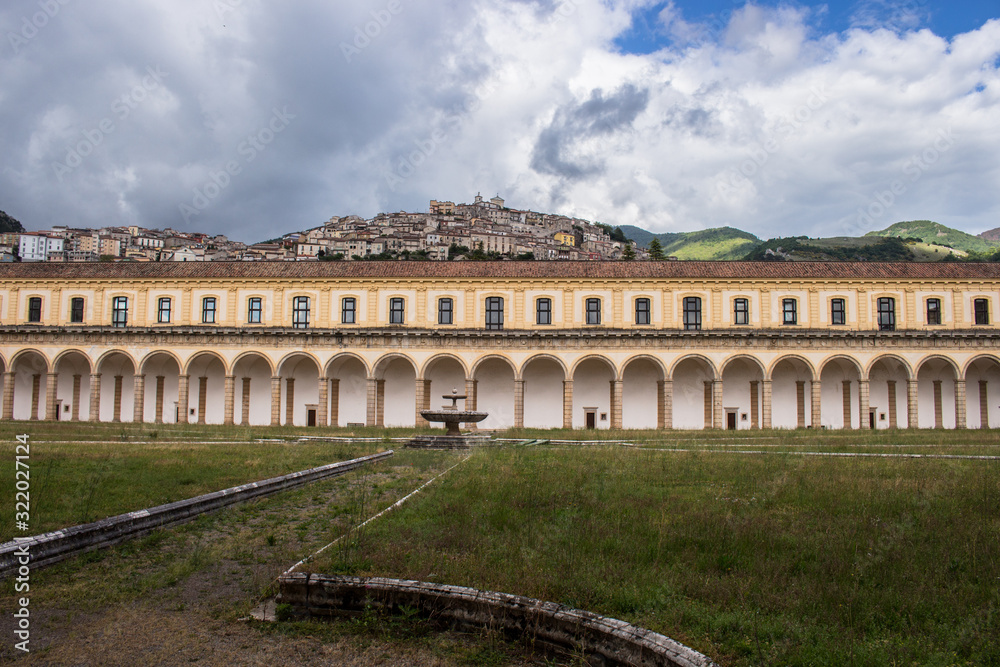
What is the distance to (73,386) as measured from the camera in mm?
41094

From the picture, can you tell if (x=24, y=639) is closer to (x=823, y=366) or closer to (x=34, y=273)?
(x=823, y=366)

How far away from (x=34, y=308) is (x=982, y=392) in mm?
52817

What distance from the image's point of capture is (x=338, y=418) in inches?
1534

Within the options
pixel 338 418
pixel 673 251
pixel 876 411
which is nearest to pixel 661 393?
pixel 876 411

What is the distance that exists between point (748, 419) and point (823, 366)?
471 cm

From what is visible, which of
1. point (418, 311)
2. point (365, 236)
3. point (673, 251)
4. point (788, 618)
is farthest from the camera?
point (673, 251)

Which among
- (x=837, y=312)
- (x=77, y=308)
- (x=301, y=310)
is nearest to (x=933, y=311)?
(x=837, y=312)

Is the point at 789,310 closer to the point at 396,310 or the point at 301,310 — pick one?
the point at 396,310

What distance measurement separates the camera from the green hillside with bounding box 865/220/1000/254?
481 feet

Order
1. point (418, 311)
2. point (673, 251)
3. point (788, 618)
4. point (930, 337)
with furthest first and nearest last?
point (673, 251) < point (418, 311) < point (930, 337) < point (788, 618)

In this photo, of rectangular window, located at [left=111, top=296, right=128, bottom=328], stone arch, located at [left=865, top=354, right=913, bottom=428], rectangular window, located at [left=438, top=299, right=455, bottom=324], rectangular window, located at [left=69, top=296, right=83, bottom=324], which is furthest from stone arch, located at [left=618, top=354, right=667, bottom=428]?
rectangular window, located at [left=69, top=296, right=83, bottom=324]

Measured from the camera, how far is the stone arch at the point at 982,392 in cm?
3750

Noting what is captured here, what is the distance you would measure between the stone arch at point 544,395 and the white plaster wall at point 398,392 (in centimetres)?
639

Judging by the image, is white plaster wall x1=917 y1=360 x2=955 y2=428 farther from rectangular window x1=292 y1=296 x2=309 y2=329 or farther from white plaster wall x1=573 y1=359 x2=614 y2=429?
rectangular window x1=292 y1=296 x2=309 y2=329
